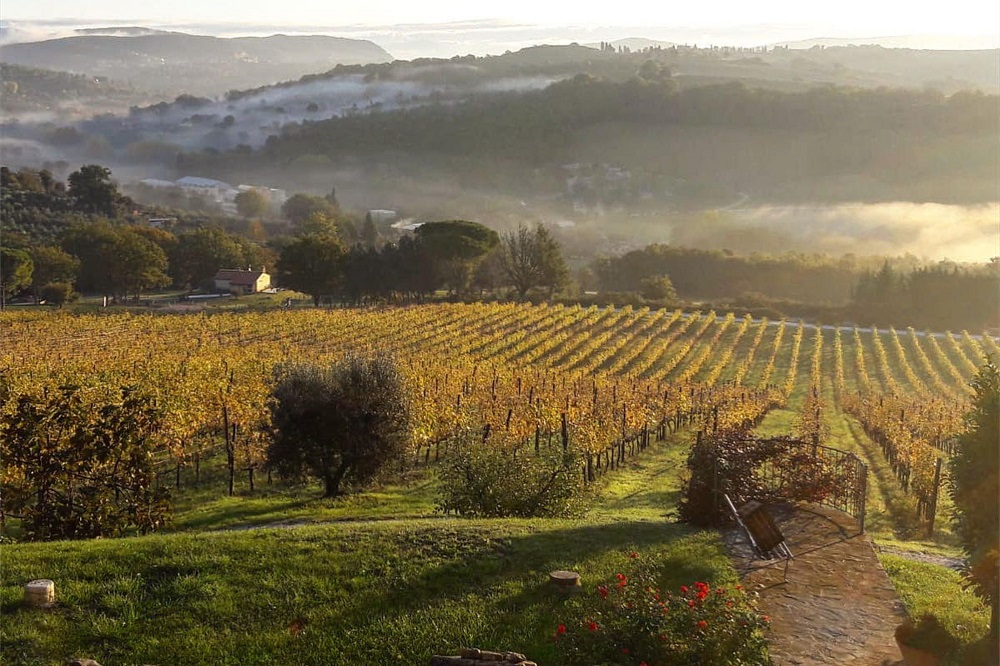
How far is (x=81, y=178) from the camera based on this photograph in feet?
360

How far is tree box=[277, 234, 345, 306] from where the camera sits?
70062 mm

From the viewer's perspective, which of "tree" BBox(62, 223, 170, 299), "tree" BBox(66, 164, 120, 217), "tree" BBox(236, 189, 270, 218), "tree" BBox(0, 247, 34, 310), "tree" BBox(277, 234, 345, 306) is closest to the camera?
"tree" BBox(0, 247, 34, 310)

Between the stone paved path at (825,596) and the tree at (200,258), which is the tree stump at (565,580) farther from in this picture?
the tree at (200,258)

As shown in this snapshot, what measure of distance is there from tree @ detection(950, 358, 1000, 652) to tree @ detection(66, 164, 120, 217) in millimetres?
114972

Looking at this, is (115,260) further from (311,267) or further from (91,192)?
(91,192)

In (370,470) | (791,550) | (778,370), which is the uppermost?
(791,550)

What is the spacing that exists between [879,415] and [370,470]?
24.5 m

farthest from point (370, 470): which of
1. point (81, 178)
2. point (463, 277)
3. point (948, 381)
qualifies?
point (81, 178)

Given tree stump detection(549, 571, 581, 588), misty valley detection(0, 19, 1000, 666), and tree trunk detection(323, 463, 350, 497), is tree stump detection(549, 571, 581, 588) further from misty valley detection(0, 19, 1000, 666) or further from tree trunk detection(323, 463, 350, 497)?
tree trunk detection(323, 463, 350, 497)

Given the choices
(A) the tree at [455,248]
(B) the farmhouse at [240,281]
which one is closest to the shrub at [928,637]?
(A) the tree at [455,248]

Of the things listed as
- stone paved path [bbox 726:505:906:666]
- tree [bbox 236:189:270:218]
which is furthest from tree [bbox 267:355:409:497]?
tree [bbox 236:189:270:218]

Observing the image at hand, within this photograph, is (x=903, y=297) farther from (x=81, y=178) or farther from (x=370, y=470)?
(x=81, y=178)

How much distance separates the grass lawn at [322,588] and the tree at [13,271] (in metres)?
56.5

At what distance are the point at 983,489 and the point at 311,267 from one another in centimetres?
6434
